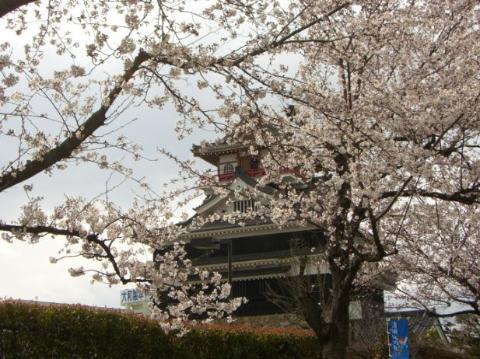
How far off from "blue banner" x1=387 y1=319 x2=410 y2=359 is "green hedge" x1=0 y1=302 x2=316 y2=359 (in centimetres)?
308

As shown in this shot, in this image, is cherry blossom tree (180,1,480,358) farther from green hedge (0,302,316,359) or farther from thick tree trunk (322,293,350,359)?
green hedge (0,302,316,359)

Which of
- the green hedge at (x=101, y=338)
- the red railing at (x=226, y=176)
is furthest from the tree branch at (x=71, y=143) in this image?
the red railing at (x=226, y=176)

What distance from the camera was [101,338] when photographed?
1000 cm

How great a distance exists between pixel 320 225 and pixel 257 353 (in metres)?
3.64

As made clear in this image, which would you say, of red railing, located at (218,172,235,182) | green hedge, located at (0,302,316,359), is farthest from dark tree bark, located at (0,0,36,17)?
red railing, located at (218,172,235,182)

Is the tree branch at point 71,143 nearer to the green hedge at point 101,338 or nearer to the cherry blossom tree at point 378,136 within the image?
the cherry blossom tree at point 378,136

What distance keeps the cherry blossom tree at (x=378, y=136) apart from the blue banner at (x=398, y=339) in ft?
4.57

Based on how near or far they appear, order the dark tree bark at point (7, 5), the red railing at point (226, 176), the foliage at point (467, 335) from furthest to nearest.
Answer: the red railing at point (226, 176)
the foliage at point (467, 335)
the dark tree bark at point (7, 5)

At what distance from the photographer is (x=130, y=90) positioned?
5.29 meters

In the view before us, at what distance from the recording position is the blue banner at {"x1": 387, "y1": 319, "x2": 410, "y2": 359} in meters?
10.7

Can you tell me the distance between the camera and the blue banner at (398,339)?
35.2ft

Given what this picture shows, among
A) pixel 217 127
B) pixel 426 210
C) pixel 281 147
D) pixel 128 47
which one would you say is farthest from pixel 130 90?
pixel 426 210

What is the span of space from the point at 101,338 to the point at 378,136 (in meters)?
5.72

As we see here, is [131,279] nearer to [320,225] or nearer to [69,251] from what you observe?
[69,251]
